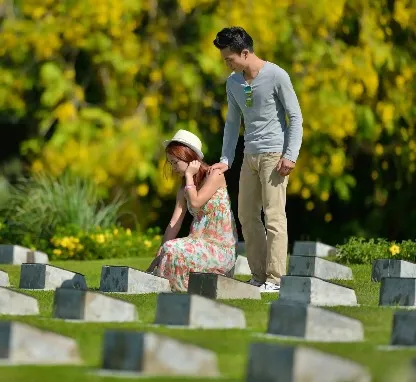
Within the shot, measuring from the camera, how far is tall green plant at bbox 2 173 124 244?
54.5 ft

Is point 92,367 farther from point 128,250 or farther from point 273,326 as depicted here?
point 128,250

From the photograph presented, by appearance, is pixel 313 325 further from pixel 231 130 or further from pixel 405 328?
pixel 231 130

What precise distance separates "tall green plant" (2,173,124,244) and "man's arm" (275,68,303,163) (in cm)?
592

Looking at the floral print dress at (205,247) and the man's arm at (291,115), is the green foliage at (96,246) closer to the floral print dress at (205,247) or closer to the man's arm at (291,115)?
the floral print dress at (205,247)

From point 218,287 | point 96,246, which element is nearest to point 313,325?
point 218,287

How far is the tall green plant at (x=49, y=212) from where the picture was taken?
16625 millimetres

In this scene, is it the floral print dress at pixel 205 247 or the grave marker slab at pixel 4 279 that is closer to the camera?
the floral print dress at pixel 205 247

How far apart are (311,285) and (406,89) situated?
41.6ft

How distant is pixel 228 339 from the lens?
25.0 feet

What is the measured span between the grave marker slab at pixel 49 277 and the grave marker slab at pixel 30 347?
4.37 m

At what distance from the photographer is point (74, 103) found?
68.0 feet

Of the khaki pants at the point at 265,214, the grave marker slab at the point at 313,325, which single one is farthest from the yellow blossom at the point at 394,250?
the grave marker slab at the point at 313,325

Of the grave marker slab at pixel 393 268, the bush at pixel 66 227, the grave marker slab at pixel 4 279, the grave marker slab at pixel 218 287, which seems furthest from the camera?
the bush at pixel 66 227

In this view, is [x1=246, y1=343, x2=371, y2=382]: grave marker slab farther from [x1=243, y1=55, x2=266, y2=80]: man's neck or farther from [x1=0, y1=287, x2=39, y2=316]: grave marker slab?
[x1=243, y1=55, x2=266, y2=80]: man's neck
